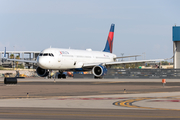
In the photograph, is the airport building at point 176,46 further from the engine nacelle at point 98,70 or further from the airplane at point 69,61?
the engine nacelle at point 98,70

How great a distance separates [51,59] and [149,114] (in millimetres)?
37808

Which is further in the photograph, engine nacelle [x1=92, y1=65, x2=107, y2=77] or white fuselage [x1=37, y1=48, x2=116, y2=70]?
engine nacelle [x1=92, y1=65, x2=107, y2=77]

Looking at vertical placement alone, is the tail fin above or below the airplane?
above

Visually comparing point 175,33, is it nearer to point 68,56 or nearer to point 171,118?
point 68,56

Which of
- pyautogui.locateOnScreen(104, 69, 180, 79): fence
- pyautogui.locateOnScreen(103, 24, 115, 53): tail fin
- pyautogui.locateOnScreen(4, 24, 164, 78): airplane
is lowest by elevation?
pyautogui.locateOnScreen(104, 69, 180, 79): fence

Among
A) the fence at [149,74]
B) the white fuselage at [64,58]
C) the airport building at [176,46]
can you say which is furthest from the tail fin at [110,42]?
the fence at [149,74]

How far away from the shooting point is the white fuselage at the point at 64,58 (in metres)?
48.9

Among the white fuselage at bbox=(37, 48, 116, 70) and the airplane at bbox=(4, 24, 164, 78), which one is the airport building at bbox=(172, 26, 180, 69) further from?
the white fuselage at bbox=(37, 48, 116, 70)

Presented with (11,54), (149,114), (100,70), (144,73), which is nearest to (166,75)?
(144,73)

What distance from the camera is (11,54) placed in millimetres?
155375

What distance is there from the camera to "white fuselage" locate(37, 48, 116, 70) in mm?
48938

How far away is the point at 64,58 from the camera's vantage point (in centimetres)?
5184

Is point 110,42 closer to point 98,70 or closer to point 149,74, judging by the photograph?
point 149,74

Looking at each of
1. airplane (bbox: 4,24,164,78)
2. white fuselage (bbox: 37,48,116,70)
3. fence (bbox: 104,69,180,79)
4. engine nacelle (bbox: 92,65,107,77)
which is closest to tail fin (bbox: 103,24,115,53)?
airplane (bbox: 4,24,164,78)
